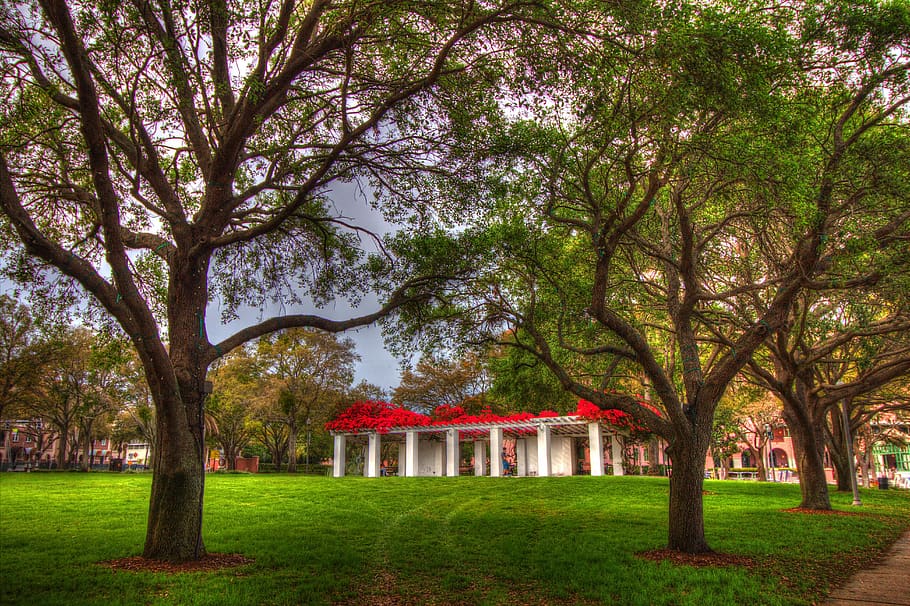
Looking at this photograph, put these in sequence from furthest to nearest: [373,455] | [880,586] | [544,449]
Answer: [373,455]
[544,449]
[880,586]

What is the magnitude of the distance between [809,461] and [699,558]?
10.2m

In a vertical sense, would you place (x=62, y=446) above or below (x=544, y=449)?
below

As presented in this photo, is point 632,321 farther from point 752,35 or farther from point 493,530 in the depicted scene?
point 752,35

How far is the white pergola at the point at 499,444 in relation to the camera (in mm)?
27969

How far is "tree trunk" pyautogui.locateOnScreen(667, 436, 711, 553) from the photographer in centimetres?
996

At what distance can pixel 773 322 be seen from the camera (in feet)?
34.8

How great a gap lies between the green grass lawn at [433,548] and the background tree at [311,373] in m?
22.0

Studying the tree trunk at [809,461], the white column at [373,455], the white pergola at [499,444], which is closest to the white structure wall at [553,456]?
the white pergola at [499,444]

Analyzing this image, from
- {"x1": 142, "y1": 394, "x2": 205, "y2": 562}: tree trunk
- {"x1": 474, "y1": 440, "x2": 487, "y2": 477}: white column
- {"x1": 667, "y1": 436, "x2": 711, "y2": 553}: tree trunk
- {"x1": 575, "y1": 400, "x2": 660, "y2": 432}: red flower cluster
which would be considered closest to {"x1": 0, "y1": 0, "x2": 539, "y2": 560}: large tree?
{"x1": 142, "y1": 394, "x2": 205, "y2": 562}: tree trunk

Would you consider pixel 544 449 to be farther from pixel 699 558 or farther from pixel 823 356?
pixel 699 558

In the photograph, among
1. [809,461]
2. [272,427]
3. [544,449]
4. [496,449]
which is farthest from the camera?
[272,427]

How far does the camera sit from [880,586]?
27.0 feet

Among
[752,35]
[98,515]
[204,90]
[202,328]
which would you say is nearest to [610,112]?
[752,35]

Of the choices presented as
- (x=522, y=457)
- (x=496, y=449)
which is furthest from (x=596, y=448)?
(x=522, y=457)
